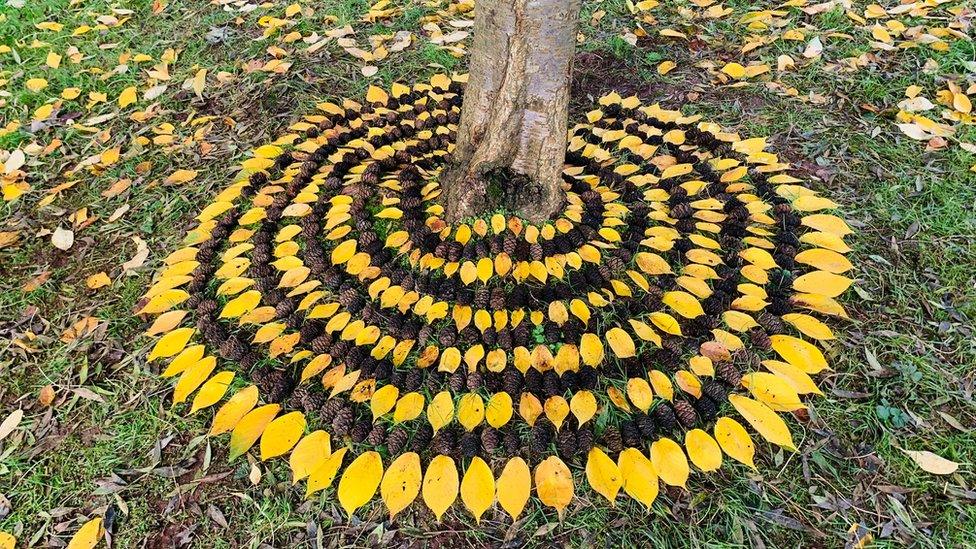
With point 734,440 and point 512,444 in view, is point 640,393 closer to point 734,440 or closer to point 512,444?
point 734,440

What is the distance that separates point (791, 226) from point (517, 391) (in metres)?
1.35

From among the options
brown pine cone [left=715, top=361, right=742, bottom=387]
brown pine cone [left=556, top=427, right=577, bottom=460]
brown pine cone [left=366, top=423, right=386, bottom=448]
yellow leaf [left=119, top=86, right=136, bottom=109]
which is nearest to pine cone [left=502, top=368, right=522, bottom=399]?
brown pine cone [left=556, top=427, right=577, bottom=460]

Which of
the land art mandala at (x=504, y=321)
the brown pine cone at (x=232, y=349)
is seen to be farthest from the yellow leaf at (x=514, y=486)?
the brown pine cone at (x=232, y=349)

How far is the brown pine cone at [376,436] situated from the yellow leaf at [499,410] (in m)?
0.33

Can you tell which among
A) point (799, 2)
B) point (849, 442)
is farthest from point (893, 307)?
point (799, 2)

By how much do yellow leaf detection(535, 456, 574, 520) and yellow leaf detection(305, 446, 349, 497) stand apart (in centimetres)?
60

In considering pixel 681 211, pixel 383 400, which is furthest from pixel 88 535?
pixel 681 211

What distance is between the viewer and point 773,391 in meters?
1.99

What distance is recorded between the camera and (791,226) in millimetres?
2479

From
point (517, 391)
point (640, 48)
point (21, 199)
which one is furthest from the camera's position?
point (640, 48)

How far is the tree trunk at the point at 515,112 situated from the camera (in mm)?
2100

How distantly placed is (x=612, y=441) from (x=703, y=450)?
272 millimetres

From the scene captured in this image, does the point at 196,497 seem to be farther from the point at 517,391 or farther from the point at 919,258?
the point at 919,258

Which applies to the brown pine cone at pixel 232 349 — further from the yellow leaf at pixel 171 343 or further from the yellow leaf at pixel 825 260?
the yellow leaf at pixel 825 260
